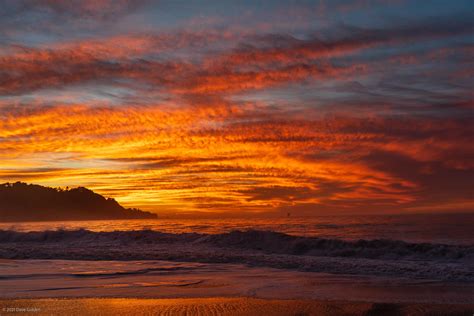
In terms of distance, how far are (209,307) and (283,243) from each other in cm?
1537

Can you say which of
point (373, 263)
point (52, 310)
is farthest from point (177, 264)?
point (52, 310)

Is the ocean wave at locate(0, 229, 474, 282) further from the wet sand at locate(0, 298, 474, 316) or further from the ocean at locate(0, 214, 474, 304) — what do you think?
the wet sand at locate(0, 298, 474, 316)

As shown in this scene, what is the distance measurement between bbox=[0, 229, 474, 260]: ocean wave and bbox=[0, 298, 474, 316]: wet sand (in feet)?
37.9

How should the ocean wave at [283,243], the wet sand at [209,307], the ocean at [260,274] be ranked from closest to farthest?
1. the wet sand at [209,307]
2. the ocean at [260,274]
3. the ocean wave at [283,243]

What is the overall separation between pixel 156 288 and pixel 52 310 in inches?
114

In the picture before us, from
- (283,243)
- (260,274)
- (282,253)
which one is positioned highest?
(283,243)

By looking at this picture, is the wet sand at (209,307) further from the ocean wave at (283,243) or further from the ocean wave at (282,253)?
the ocean wave at (283,243)

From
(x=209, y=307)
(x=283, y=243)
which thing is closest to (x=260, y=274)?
(x=209, y=307)

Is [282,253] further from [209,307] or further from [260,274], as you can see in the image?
[209,307]

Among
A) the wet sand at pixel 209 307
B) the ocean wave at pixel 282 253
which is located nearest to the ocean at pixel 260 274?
the ocean wave at pixel 282 253

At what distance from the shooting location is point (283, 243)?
78.6 ft

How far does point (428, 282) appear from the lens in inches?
493

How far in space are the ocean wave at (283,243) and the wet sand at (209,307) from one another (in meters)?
11.5

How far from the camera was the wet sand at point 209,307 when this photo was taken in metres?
8.46
